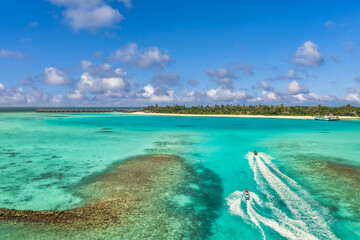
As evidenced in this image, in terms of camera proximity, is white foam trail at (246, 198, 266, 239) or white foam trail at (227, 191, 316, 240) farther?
white foam trail at (246, 198, 266, 239)

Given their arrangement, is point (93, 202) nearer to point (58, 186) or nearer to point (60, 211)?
point (60, 211)

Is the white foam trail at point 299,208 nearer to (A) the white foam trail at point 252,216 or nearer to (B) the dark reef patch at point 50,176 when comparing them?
(A) the white foam trail at point 252,216

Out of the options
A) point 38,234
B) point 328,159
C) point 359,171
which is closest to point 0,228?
point 38,234

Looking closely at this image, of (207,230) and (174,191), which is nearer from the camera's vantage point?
(207,230)

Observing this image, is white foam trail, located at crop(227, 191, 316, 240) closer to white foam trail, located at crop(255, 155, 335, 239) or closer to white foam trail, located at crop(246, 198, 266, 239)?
white foam trail, located at crop(246, 198, 266, 239)

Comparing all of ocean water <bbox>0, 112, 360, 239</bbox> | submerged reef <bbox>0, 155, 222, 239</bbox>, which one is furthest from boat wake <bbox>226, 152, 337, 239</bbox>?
submerged reef <bbox>0, 155, 222, 239</bbox>

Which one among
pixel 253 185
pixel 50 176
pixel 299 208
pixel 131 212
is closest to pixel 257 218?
pixel 299 208

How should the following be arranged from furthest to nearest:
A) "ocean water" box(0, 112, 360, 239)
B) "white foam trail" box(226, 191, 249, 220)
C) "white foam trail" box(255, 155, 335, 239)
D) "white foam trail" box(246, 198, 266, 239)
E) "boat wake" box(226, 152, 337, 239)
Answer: "white foam trail" box(226, 191, 249, 220)
"ocean water" box(0, 112, 360, 239)
"white foam trail" box(246, 198, 266, 239)
"white foam trail" box(255, 155, 335, 239)
"boat wake" box(226, 152, 337, 239)
